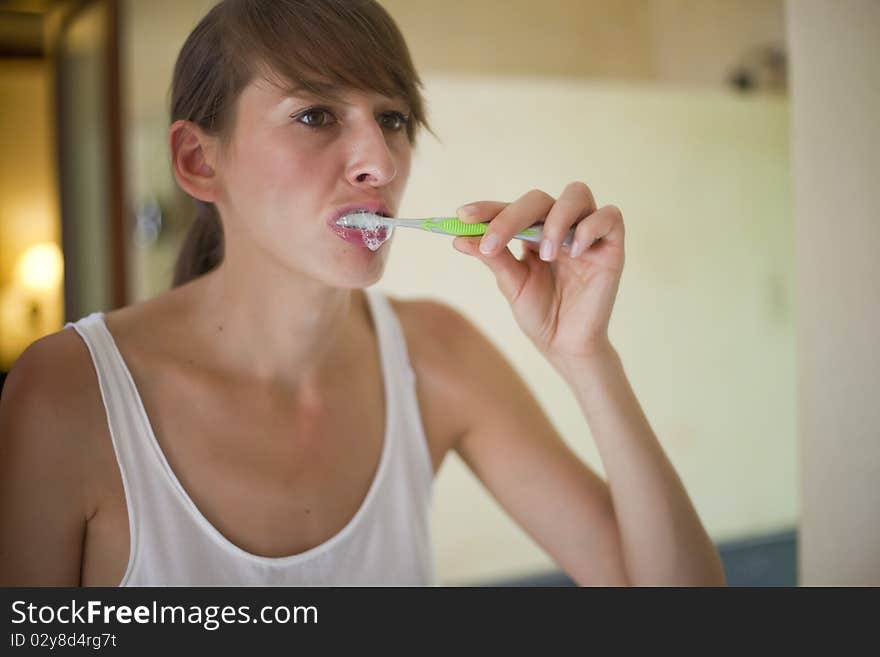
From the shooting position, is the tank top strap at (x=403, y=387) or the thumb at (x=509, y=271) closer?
the thumb at (x=509, y=271)

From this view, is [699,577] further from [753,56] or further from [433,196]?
[753,56]

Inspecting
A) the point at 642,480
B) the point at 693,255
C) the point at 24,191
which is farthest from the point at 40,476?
the point at 24,191

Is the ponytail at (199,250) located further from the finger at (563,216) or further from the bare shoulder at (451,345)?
the finger at (563,216)

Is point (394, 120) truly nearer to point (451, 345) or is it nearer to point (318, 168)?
point (318, 168)

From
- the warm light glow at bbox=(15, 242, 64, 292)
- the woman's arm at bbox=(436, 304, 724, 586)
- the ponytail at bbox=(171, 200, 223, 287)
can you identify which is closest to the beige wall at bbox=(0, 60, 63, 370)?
the warm light glow at bbox=(15, 242, 64, 292)

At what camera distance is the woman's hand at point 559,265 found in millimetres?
467

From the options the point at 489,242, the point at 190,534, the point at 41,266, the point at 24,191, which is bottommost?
the point at 190,534

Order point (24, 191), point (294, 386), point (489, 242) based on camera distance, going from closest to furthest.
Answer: point (489, 242)
point (294, 386)
point (24, 191)

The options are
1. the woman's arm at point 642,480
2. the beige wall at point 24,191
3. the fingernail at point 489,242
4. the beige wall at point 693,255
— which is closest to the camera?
the fingernail at point 489,242

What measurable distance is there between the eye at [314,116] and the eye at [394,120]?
0.04 metres

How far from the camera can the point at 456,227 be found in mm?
475

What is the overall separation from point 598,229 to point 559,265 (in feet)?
0.26

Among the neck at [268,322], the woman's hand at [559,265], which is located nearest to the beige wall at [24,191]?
the neck at [268,322]

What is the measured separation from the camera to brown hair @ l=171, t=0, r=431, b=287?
1.64ft
